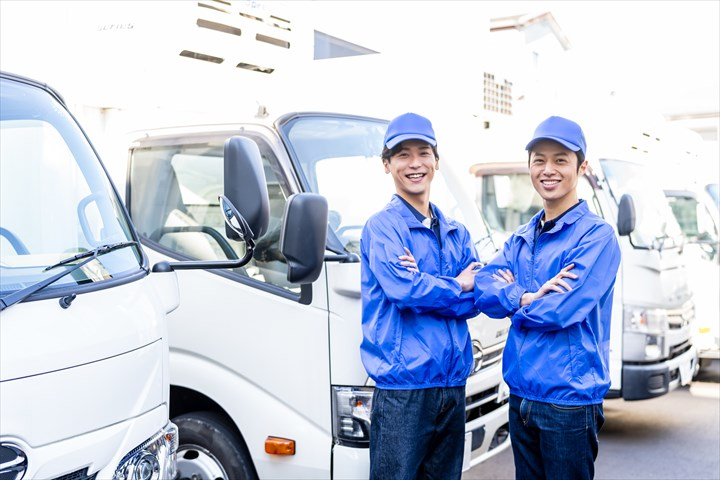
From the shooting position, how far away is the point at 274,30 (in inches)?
177

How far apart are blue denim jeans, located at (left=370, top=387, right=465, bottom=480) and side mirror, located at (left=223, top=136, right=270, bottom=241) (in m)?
0.86

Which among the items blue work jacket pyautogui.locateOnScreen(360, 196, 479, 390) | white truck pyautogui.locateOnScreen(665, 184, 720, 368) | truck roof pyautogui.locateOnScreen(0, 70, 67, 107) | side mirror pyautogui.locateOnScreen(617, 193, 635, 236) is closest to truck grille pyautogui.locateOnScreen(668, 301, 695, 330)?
side mirror pyautogui.locateOnScreen(617, 193, 635, 236)

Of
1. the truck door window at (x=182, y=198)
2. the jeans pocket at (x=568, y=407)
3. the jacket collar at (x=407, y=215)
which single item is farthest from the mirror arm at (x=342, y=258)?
the jeans pocket at (x=568, y=407)

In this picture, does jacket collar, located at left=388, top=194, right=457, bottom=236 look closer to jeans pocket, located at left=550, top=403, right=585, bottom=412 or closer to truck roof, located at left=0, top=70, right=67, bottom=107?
jeans pocket, located at left=550, top=403, right=585, bottom=412

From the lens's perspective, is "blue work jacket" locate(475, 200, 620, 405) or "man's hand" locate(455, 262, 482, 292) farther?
"man's hand" locate(455, 262, 482, 292)

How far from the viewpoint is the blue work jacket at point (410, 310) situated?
3.20 m

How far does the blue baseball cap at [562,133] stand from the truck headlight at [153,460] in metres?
1.71

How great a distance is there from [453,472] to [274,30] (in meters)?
2.44

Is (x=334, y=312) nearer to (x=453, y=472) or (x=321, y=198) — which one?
(x=321, y=198)

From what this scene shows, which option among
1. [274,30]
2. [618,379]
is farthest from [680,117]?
[274,30]

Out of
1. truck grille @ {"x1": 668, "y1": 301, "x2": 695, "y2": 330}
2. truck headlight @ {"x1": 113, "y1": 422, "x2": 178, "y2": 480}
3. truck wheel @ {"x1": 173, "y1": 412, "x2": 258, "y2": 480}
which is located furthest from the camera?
truck grille @ {"x1": 668, "y1": 301, "x2": 695, "y2": 330}

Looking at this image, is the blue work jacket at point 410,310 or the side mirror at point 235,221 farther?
the blue work jacket at point 410,310

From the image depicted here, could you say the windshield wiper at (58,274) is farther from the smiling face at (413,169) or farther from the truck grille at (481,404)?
the truck grille at (481,404)

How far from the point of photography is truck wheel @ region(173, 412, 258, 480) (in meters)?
3.78
